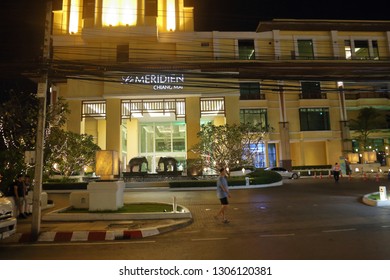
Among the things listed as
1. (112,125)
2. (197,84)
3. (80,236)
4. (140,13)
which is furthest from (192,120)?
(80,236)

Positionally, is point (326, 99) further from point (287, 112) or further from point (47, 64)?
point (47, 64)

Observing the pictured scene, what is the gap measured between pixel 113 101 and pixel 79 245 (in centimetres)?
2651

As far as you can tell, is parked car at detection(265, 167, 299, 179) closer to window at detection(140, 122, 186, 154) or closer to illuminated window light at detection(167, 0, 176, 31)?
window at detection(140, 122, 186, 154)

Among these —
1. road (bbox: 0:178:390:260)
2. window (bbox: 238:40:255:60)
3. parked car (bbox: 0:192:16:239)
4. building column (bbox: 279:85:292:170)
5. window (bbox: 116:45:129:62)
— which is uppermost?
window (bbox: 238:40:255:60)

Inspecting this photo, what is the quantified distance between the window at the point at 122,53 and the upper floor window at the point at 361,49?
86.8 feet

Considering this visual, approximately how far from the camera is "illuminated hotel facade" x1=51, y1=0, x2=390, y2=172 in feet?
108

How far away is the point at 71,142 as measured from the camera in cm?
2406

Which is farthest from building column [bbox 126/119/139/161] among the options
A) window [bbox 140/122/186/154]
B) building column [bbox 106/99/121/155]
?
building column [bbox 106/99/121/155]

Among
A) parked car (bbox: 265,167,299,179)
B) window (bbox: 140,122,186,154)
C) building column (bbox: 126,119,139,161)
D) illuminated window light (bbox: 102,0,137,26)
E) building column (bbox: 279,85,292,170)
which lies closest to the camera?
parked car (bbox: 265,167,299,179)

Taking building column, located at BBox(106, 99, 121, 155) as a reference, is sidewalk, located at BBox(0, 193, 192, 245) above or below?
below

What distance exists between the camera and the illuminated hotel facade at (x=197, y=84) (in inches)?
1298

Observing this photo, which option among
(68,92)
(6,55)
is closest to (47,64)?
(6,55)

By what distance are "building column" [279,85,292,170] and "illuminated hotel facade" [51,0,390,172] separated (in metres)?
0.12

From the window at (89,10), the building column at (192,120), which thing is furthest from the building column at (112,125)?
the window at (89,10)
